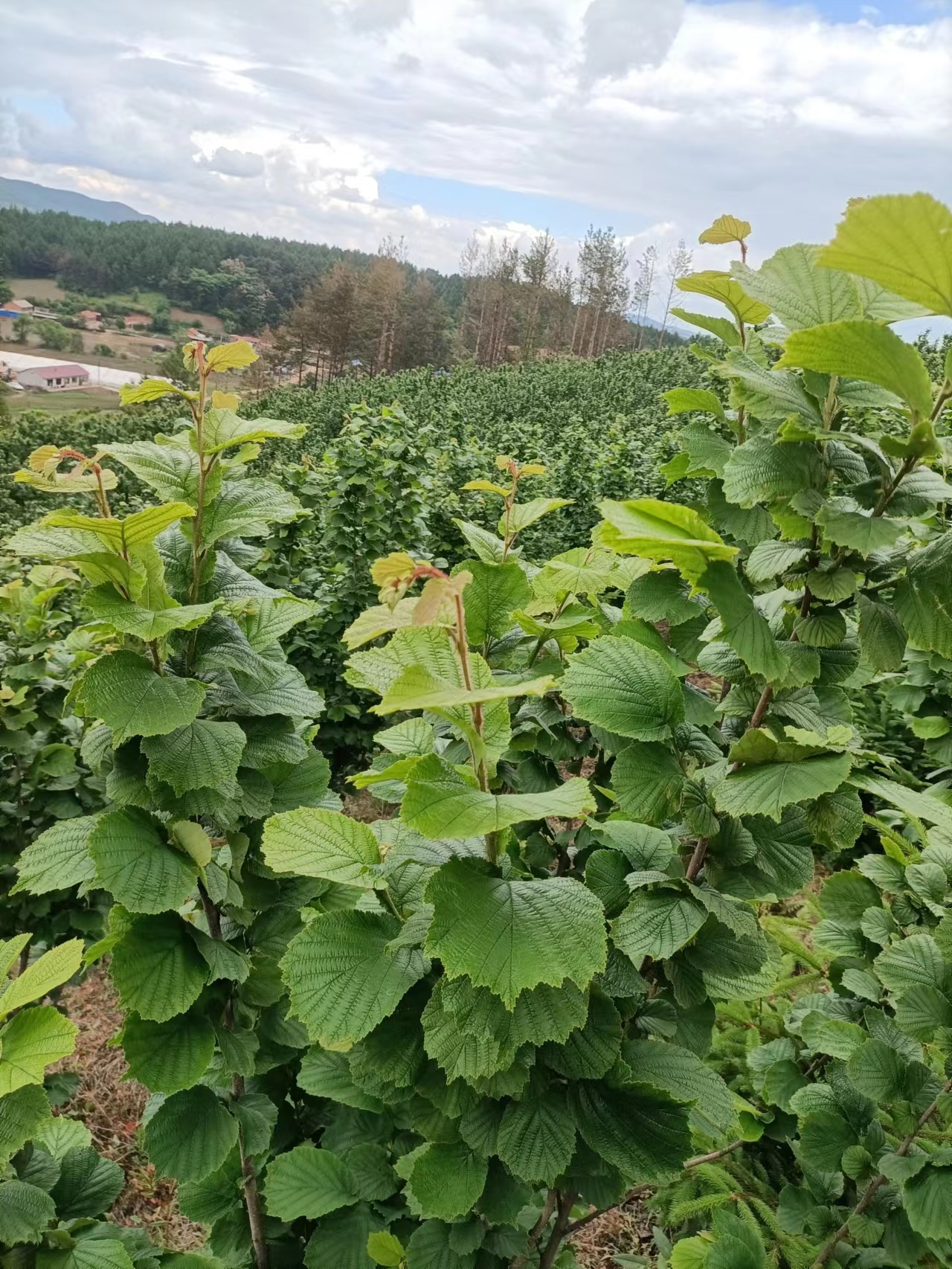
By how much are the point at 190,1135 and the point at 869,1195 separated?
144 centimetres

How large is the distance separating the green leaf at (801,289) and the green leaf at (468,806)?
0.63 meters

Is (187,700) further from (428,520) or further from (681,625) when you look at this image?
(428,520)

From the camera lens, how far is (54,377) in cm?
6775

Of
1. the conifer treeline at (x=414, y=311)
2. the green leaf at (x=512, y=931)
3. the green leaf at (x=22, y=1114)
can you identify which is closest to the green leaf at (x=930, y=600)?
the green leaf at (x=512, y=931)

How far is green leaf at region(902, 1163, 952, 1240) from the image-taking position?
1.35 meters

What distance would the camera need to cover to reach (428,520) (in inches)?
290

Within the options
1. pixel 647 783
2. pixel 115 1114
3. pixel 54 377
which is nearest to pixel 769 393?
pixel 647 783

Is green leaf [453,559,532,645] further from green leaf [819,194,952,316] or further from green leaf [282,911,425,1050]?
green leaf [819,194,952,316]

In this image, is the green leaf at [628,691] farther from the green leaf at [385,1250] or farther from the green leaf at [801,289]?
the green leaf at [385,1250]

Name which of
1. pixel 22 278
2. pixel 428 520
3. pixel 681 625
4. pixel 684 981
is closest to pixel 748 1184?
pixel 684 981

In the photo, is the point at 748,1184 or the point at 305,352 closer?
the point at 748,1184

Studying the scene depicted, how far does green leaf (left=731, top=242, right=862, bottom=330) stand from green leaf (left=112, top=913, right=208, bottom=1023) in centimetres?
128

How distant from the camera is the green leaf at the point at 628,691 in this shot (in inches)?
38.8

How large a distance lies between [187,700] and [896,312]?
1.04m
